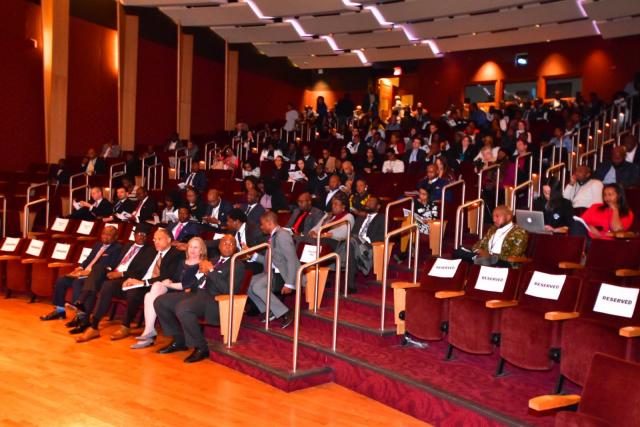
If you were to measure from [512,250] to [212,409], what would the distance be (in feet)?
8.22

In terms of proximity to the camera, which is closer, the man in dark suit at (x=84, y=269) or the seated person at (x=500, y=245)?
the seated person at (x=500, y=245)

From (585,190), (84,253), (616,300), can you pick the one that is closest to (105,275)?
(84,253)

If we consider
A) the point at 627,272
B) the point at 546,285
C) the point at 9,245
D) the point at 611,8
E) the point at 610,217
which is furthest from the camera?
the point at 611,8

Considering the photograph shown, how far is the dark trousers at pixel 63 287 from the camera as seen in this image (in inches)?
283

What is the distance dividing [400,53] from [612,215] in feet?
39.7

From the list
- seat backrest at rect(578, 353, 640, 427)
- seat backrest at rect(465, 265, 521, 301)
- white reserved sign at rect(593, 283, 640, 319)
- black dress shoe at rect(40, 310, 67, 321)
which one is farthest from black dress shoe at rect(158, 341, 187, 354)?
seat backrest at rect(578, 353, 640, 427)

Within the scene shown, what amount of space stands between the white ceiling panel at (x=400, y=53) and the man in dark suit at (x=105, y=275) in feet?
37.0

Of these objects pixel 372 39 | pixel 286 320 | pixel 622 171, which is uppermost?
pixel 372 39

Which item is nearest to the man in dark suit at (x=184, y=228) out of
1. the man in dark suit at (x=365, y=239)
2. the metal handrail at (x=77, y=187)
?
the man in dark suit at (x=365, y=239)

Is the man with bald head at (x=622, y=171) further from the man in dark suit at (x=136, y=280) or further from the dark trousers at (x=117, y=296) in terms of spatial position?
the dark trousers at (x=117, y=296)

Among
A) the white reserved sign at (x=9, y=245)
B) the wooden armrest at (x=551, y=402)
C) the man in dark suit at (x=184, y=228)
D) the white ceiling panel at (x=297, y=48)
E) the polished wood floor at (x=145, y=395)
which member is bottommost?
the polished wood floor at (x=145, y=395)

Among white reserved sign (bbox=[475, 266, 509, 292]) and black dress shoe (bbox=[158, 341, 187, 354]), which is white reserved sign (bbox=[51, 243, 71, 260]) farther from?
white reserved sign (bbox=[475, 266, 509, 292])

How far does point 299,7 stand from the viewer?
14.0m

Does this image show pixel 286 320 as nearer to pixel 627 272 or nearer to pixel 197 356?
pixel 197 356
